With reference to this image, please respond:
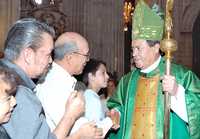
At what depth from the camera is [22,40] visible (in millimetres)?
2662

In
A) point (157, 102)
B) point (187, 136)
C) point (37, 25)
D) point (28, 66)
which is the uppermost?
point (37, 25)

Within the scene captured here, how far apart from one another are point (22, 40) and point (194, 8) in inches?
407

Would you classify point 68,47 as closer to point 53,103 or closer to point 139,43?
point 53,103

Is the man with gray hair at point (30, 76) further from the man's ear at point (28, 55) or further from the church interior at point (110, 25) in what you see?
the church interior at point (110, 25)

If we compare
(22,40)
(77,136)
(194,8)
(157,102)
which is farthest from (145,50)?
(194,8)

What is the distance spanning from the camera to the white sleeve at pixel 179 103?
4.40m

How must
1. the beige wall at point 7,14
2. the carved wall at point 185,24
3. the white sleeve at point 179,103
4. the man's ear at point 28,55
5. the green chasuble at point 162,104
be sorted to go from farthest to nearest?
the carved wall at point 185,24 → the beige wall at point 7,14 → the green chasuble at point 162,104 → the white sleeve at point 179,103 → the man's ear at point 28,55

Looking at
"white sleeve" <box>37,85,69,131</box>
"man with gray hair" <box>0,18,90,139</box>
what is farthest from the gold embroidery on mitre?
"man with gray hair" <box>0,18,90,139</box>

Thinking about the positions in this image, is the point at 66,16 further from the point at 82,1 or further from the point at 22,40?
the point at 22,40

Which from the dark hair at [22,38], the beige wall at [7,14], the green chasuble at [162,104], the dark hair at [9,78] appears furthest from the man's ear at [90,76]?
the beige wall at [7,14]

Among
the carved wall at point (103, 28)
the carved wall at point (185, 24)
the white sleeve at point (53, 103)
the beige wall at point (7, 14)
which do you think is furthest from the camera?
the carved wall at point (185, 24)

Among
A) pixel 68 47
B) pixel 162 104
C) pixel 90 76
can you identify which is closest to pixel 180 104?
pixel 162 104

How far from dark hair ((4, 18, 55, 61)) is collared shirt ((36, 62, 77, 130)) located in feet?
1.66

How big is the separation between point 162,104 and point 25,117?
2.56 metres
